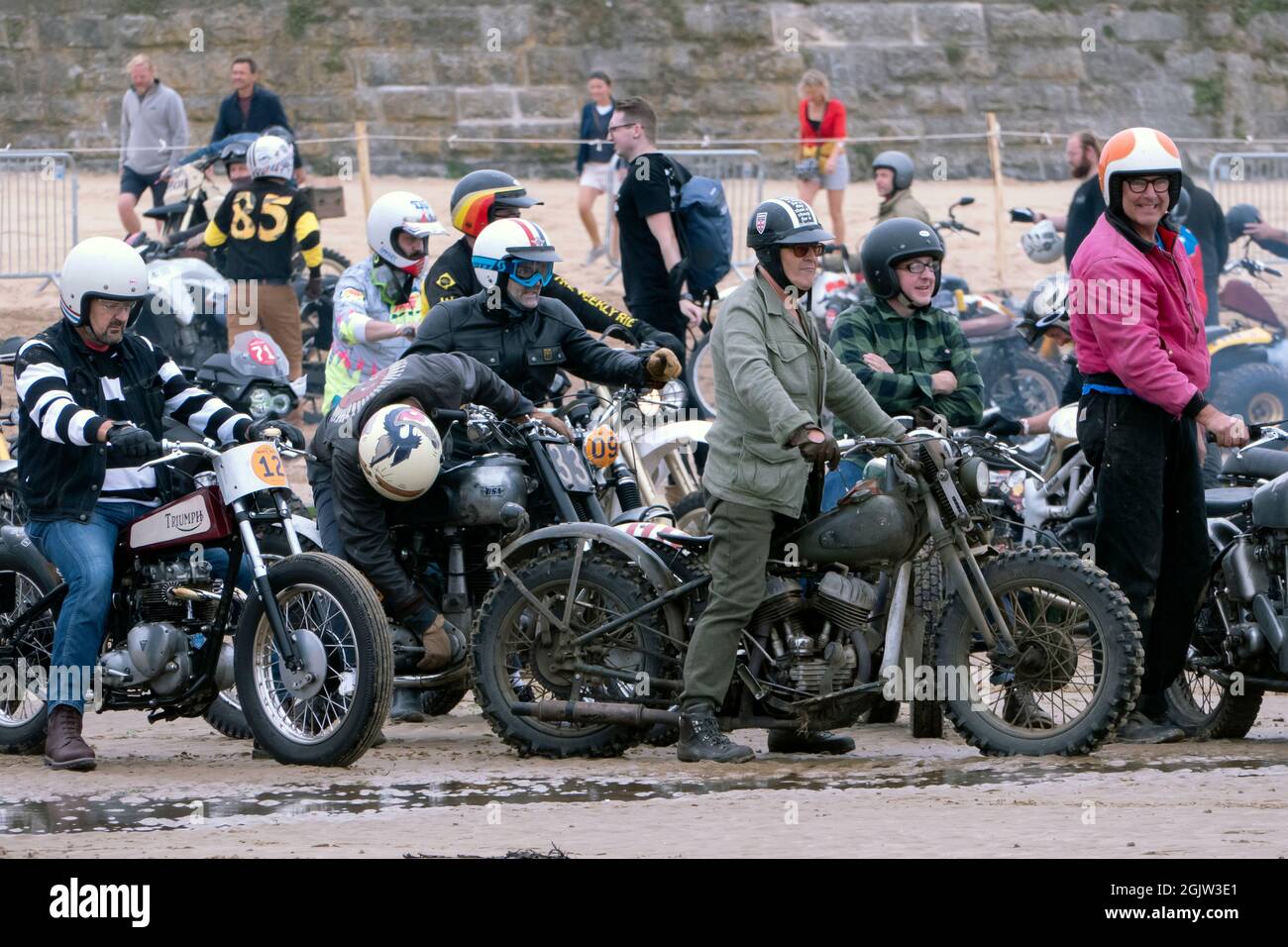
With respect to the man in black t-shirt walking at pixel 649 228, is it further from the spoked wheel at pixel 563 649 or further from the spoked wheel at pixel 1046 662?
the spoked wheel at pixel 1046 662

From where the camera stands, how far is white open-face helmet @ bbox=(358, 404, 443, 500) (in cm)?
842

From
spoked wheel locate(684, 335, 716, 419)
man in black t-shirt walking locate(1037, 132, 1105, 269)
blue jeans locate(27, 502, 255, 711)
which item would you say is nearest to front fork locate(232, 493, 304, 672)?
blue jeans locate(27, 502, 255, 711)

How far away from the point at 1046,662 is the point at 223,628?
2.86 metres

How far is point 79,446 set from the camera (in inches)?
329

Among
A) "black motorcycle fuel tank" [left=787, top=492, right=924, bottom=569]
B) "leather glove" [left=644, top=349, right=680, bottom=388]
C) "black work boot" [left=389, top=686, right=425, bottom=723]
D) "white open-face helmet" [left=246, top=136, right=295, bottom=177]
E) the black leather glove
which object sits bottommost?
"black work boot" [left=389, top=686, right=425, bottom=723]

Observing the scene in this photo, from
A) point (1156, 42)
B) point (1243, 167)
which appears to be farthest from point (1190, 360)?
point (1156, 42)

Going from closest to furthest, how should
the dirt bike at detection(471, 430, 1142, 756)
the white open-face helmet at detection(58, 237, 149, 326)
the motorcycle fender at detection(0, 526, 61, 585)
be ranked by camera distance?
the dirt bike at detection(471, 430, 1142, 756)
the white open-face helmet at detection(58, 237, 149, 326)
the motorcycle fender at detection(0, 526, 61, 585)

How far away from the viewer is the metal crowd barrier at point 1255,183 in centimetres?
1909

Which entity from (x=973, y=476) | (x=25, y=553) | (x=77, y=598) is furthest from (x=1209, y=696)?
(x=25, y=553)

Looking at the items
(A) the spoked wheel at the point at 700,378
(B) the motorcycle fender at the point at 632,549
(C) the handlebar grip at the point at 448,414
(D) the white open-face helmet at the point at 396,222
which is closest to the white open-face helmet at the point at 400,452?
(C) the handlebar grip at the point at 448,414

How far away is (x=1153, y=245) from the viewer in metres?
8.27

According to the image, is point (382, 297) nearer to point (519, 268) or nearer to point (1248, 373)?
point (519, 268)

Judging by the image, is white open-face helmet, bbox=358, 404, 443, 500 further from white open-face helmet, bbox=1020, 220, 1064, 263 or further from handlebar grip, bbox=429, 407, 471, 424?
white open-face helmet, bbox=1020, 220, 1064, 263

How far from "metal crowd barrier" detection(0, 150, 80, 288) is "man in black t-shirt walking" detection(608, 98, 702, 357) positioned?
6.65m
